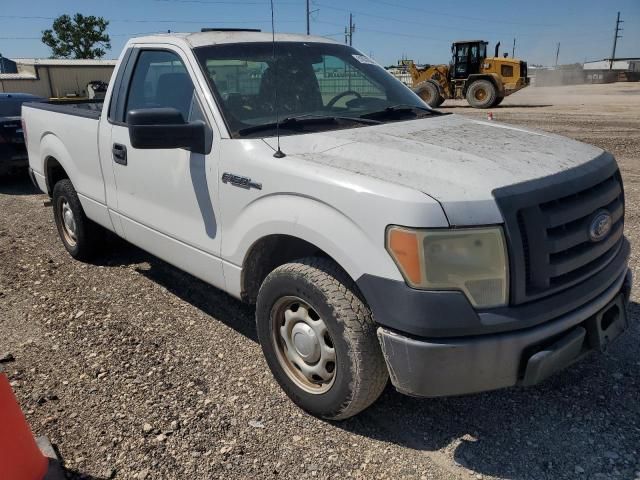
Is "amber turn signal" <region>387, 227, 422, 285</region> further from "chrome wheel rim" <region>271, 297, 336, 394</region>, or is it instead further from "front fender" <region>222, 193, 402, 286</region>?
"chrome wheel rim" <region>271, 297, 336, 394</region>

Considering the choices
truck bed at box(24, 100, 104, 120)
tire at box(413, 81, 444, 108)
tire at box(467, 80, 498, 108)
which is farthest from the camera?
tire at box(413, 81, 444, 108)

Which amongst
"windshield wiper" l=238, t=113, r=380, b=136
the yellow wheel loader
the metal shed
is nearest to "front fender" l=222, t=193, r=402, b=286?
"windshield wiper" l=238, t=113, r=380, b=136

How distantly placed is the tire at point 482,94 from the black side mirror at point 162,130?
878 inches

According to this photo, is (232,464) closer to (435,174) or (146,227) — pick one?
(435,174)

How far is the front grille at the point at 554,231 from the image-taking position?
Result: 2215 millimetres

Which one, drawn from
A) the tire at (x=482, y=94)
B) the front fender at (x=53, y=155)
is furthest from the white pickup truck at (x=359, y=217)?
the tire at (x=482, y=94)

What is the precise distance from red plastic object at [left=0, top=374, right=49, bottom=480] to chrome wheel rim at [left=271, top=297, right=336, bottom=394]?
122 centimetres

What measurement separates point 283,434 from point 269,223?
3.53 feet

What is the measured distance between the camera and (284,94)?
3449mm

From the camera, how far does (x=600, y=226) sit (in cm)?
254

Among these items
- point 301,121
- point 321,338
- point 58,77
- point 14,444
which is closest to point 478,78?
point 301,121

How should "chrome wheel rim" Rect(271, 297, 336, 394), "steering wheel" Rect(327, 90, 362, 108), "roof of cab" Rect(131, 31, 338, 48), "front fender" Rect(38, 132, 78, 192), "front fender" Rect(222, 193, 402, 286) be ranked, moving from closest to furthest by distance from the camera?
"front fender" Rect(222, 193, 402, 286)
"chrome wheel rim" Rect(271, 297, 336, 394)
"roof of cab" Rect(131, 31, 338, 48)
"steering wheel" Rect(327, 90, 362, 108)
"front fender" Rect(38, 132, 78, 192)

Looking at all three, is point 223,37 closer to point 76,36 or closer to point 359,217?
point 359,217

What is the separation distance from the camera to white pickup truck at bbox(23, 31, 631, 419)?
2.21 metres
